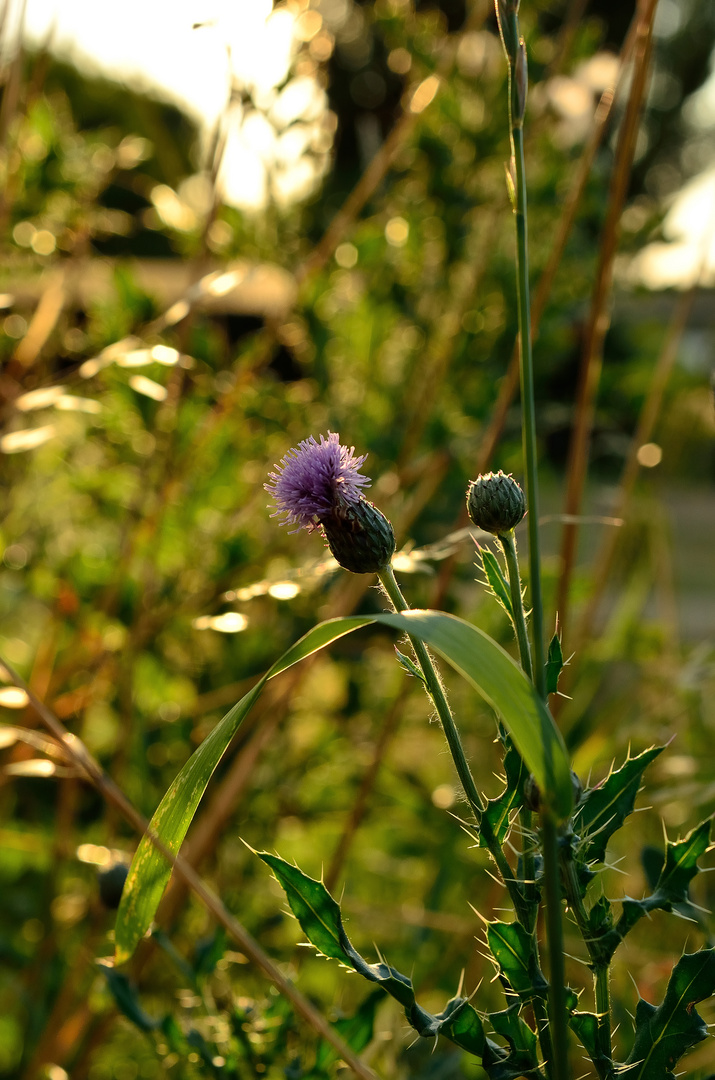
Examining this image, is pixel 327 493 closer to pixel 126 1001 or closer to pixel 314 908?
pixel 314 908

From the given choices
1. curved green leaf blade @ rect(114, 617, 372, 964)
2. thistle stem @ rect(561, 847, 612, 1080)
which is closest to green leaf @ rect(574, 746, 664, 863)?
thistle stem @ rect(561, 847, 612, 1080)

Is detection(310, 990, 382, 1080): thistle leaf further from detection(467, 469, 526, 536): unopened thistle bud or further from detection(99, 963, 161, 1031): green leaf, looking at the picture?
detection(467, 469, 526, 536): unopened thistle bud

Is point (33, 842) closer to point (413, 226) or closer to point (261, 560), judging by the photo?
point (261, 560)

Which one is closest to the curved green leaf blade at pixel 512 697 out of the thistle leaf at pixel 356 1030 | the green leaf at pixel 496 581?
the green leaf at pixel 496 581

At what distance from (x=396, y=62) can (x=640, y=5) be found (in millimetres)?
699

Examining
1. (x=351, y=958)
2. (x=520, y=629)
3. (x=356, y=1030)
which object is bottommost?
(x=356, y=1030)

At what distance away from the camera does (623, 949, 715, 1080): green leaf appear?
0.32 meters

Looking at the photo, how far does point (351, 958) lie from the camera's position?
0.99 feet

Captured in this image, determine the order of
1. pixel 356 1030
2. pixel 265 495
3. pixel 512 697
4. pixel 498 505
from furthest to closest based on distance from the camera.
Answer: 1. pixel 265 495
2. pixel 356 1030
3. pixel 498 505
4. pixel 512 697

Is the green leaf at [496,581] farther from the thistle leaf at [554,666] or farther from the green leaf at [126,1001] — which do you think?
the green leaf at [126,1001]

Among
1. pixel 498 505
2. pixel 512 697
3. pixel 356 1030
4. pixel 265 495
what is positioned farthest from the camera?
pixel 265 495

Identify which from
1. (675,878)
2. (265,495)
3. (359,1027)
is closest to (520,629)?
(675,878)

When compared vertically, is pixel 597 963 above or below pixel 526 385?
below

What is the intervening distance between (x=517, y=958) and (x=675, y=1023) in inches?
2.7
